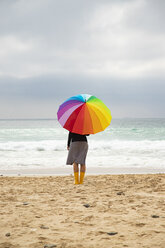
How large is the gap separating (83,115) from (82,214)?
2492 mm

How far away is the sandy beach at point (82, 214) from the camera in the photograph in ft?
10.4

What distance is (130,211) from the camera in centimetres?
432

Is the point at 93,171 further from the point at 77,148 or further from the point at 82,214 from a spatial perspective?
the point at 82,214


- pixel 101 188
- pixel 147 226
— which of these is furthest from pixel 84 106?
pixel 147 226

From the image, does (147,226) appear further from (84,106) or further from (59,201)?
(84,106)

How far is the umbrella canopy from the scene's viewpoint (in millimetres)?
6121

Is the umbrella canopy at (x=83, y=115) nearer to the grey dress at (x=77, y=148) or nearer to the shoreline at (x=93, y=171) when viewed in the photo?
the grey dress at (x=77, y=148)

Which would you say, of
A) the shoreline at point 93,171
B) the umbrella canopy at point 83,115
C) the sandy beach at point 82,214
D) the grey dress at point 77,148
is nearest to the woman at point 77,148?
the grey dress at point 77,148

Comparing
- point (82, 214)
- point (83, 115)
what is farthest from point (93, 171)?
point (82, 214)

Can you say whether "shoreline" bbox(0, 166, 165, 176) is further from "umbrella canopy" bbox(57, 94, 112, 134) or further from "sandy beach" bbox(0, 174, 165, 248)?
"umbrella canopy" bbox(57, 94, 112, 134)

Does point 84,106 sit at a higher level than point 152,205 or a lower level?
higher

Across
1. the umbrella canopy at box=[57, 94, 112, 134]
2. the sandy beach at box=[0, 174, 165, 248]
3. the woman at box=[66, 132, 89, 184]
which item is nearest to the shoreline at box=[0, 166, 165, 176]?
the sandy beach at box=[0, 174, 165, 248]

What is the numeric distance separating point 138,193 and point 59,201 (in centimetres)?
169

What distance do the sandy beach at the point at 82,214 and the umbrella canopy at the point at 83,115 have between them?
1331 millimetres
